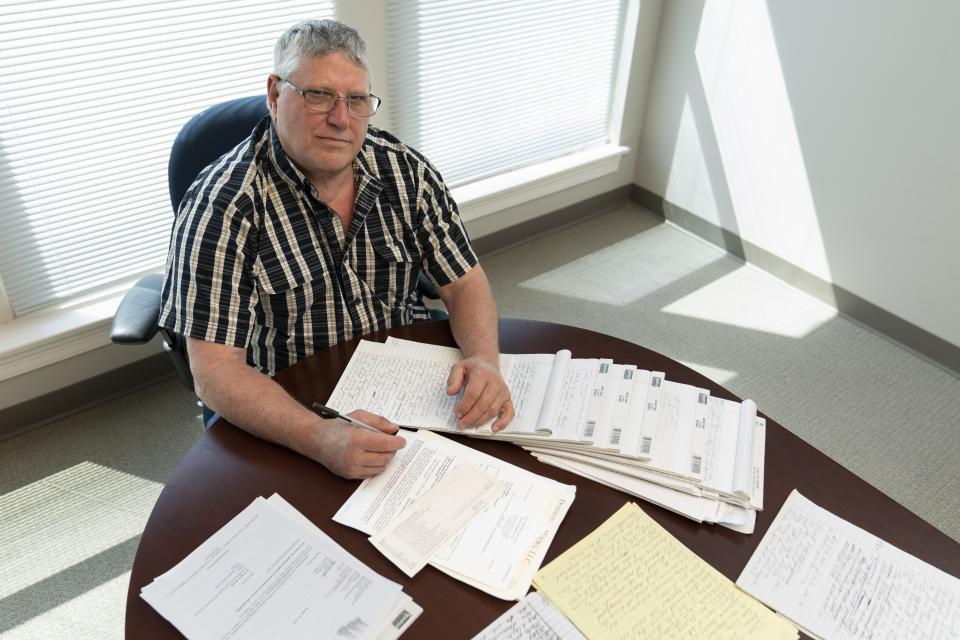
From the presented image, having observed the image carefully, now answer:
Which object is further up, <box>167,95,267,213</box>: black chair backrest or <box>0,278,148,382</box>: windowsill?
<box>167,95,267,213</box>: black chair backrest

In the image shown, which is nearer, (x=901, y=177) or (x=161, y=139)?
(x=161, y=139)

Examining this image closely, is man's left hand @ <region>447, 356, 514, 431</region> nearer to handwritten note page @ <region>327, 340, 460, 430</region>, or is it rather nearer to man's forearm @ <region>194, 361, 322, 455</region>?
handwritten note page @ <region>327, 340, 460, 430</region>

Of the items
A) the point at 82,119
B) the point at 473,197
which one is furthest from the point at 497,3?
the point at 82,119

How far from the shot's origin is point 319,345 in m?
1.53

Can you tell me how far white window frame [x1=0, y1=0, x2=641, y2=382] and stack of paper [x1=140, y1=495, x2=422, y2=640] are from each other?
4.60 feet

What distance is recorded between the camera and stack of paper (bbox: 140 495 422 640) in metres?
0.91

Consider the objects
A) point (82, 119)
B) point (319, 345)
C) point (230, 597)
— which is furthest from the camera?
point (82, 119)

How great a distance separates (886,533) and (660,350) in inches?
62.6

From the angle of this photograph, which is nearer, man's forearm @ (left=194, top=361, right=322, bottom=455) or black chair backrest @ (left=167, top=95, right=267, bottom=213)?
man's forearm @ (left=194, top=361, right=322, bottom=455)

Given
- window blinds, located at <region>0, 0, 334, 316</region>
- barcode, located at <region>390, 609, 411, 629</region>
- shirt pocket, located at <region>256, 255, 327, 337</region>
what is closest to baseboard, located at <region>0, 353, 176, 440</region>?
window blinds, located at <region>0, 0, 334, 316</region>

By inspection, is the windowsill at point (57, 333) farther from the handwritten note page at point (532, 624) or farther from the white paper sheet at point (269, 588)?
the handwritten note page at point (532, 624)

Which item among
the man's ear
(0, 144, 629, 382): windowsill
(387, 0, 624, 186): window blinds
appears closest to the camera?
the man's ear

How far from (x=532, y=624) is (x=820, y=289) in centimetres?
247

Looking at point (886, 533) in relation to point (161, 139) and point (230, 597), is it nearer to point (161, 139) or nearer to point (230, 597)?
point (230, 597)
